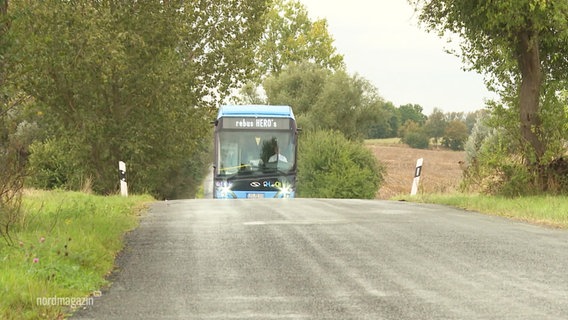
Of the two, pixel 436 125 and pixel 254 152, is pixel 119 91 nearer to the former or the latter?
pixel 254 152

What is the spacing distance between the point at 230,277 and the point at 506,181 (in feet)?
41.4

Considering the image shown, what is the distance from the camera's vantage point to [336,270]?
9.16 meters

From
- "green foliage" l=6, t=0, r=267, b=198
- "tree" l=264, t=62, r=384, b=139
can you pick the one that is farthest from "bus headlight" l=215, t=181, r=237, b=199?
"tree" l=264, t=62, r=384, b=139

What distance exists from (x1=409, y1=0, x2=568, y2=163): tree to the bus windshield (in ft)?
23.0

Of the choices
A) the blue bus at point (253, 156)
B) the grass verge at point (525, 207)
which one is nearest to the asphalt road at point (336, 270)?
the grass verge at point (525, 207)

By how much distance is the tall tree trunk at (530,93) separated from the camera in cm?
1930

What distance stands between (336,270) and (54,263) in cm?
303

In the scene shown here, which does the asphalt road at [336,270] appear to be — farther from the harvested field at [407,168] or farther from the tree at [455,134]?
the tree at [455,134]

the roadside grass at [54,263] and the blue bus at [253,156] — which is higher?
the blue bus at [253,156]

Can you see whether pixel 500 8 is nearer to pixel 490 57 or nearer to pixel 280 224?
pixel 490 57

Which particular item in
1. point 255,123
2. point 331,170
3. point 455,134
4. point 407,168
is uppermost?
point 455,134

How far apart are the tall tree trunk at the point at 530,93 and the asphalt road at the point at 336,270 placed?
548 centimetres

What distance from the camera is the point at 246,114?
26234mm

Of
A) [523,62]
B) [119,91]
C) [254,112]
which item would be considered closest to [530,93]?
[523,62]
